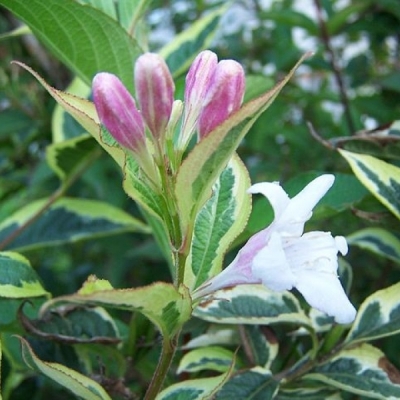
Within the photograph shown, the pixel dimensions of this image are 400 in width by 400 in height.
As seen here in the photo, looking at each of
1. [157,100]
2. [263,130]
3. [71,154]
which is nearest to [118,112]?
[157,100]

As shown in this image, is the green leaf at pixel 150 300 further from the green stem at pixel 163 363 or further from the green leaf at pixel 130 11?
the green leaf at pixel 130 11

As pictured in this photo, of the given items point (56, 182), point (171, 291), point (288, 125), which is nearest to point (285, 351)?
point (171, 291)

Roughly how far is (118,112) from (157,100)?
34 millimetres

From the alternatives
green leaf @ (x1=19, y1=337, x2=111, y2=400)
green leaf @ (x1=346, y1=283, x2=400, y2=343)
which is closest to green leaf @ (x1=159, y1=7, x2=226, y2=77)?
green leaf @ (x1=346, y1=283, x2=400, y2=343)

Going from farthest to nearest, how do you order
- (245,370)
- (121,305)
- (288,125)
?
1. (288,125)
2. (245,370)
3. (121,305)

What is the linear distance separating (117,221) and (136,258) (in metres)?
0.58

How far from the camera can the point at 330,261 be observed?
596mm

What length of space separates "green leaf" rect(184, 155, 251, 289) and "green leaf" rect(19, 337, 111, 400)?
125mm

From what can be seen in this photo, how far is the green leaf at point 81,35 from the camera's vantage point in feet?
2.76

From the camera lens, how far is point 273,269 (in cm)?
55

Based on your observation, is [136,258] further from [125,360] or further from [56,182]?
[125,360]

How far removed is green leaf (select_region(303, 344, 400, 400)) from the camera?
29.6 inches

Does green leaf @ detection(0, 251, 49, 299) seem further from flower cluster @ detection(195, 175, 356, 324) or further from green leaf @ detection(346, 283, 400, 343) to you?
green leaf @ detection(346, 283, 400, 343)

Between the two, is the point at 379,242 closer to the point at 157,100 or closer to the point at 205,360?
the point at 205,360
